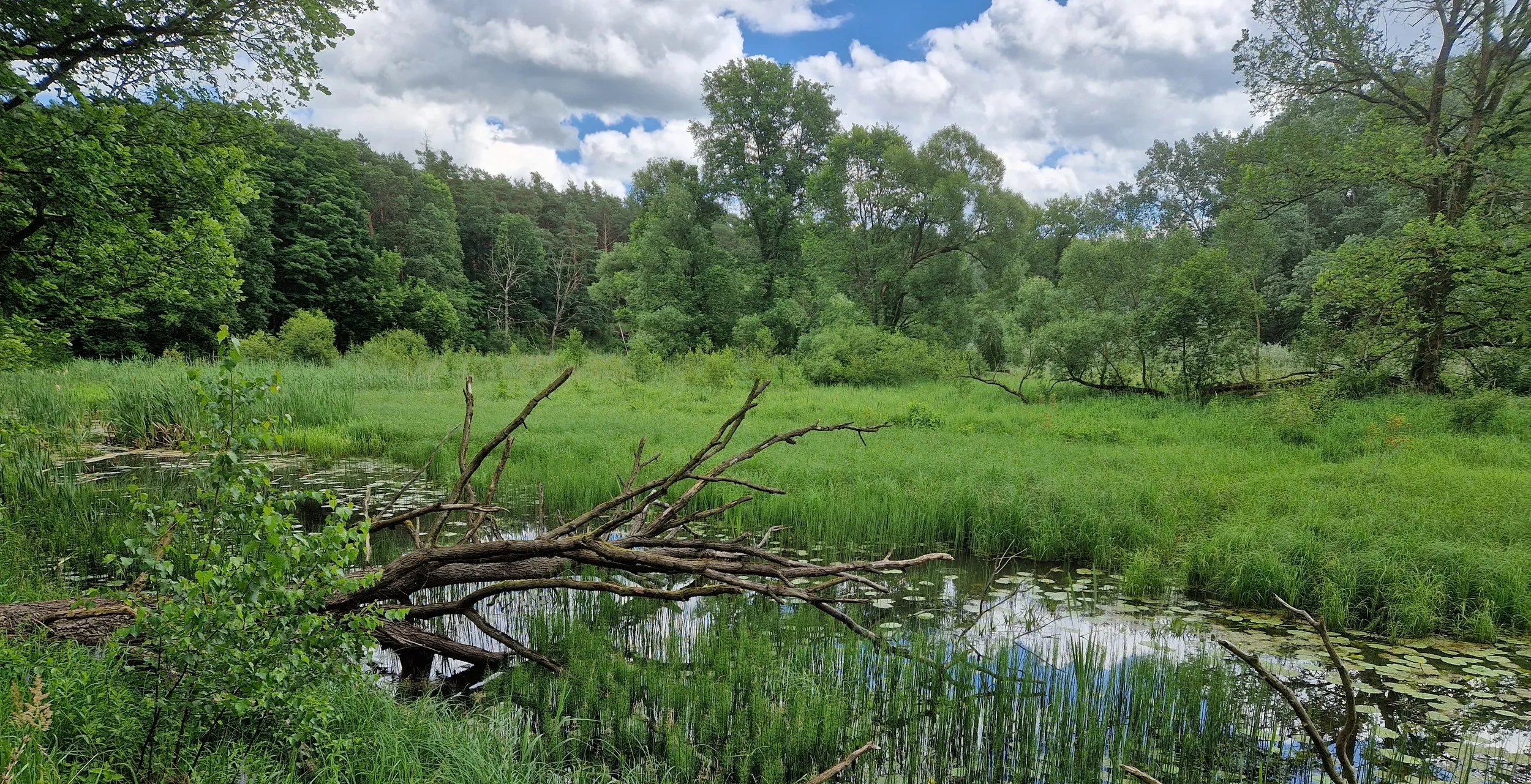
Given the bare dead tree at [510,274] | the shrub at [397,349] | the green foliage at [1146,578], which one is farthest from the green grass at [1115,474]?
the bare dead tree at [510,274]

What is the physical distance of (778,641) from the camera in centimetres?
529

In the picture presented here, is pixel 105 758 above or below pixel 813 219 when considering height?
below

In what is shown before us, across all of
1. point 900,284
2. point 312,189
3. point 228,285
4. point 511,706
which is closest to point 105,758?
point 511,706

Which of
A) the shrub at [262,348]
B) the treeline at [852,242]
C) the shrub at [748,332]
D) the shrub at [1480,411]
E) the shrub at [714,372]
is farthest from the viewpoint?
the shrub at [748,332]

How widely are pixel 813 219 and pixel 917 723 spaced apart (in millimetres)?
30313

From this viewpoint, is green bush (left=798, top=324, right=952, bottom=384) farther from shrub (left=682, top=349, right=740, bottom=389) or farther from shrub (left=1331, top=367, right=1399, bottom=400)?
shrub (left=1331, top=367, right=1399, bottom=400)

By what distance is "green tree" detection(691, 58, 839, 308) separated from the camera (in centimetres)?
3641

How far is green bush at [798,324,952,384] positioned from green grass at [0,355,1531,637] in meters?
5.47

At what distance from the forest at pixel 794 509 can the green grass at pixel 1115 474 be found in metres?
0.07

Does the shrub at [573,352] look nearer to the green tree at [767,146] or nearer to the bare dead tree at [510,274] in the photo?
the green tree at [767,146]

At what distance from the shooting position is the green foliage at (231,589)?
254 centimetres

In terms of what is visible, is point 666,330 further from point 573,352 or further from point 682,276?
point 573,352

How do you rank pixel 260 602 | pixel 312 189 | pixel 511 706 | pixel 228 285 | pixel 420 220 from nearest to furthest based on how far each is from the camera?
1. pixel 260 602
2. pixel 511 706
3. pixel 228 285
4. pixel 312 189
5. pixel 420 220

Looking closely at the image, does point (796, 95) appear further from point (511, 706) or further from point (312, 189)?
point (511, 706)
